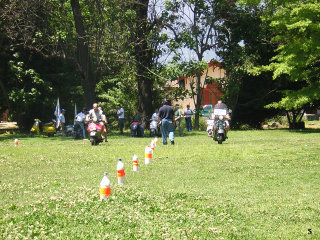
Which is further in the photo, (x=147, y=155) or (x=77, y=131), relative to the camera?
(x=77, y=131)

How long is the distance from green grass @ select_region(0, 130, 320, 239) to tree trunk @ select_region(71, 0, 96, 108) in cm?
1756

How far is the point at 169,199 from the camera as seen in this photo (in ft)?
30.6

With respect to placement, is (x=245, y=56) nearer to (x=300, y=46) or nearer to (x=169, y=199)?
(x=300, y=46)

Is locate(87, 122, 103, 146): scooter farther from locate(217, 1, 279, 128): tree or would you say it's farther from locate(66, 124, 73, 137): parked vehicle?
locate(217, 1, 279, 128): tree

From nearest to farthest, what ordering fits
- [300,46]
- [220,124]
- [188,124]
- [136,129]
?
[220,124]
[136,129]
[300,46]
[188,124]

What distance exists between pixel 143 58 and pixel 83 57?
5.43 m

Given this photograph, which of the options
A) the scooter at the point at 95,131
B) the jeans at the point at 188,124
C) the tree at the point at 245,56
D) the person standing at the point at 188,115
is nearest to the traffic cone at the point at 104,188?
the scooter at the point at 95,131

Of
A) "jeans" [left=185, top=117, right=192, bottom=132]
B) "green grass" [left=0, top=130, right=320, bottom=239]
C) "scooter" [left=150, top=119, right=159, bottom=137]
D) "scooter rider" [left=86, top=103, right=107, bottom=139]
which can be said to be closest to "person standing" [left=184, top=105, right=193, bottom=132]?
"jeans" [left=185, top=117, right=192, bottom=132]

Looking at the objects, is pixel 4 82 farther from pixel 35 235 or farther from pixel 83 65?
pixel 35 235

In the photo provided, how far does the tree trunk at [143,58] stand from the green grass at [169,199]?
2035 centimetres

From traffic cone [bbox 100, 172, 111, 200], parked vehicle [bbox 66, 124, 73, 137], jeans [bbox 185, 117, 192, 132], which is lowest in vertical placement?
traffic cone [bbox 100, 172, 111, 200]

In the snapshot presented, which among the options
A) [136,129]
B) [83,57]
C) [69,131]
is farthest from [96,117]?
[69,131]

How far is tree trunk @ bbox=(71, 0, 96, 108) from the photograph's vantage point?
32906 mm

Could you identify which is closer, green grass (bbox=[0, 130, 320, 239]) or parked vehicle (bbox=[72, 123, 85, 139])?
green grass (bbox=[0, 130, 320, 239])
